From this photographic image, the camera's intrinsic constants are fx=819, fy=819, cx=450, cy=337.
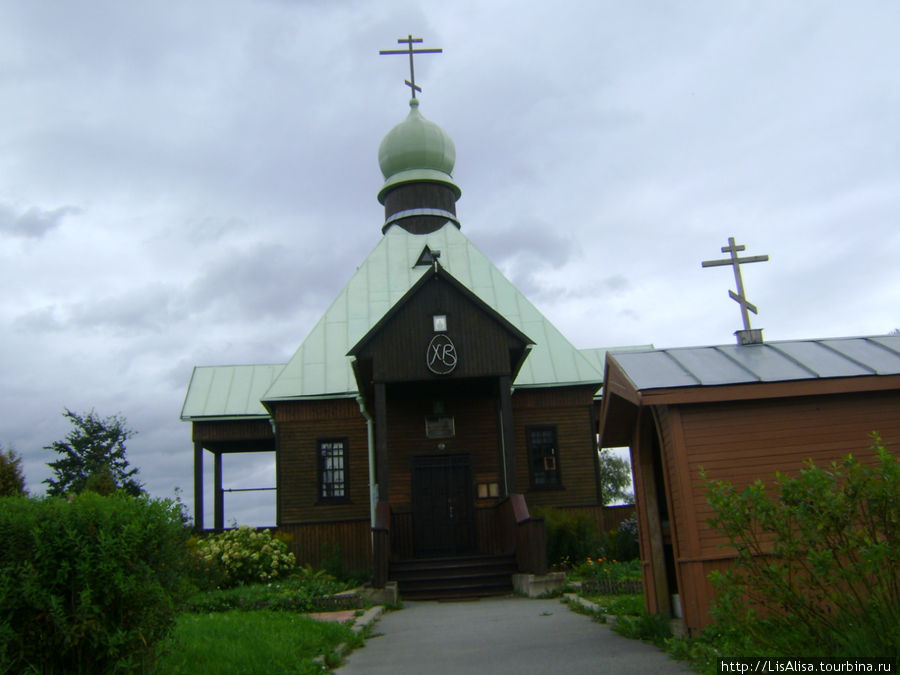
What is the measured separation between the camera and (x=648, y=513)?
29.6 ft

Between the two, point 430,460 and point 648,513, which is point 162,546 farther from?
point 430,460

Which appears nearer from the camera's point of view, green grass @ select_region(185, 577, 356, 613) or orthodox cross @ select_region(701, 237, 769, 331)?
orthodox cross @ select_region(701, 237, 769, 331)

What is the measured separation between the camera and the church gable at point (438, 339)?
52.6ft

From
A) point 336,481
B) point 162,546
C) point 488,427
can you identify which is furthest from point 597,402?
point 162,546

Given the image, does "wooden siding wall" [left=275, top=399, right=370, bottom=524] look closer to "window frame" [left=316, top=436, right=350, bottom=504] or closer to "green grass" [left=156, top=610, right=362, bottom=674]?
"window frame" [left=316, top=436, right=350, bottom=504]

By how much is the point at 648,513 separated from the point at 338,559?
10539mm

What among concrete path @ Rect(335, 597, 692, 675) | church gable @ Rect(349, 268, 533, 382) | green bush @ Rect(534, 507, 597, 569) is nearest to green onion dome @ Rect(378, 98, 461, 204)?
church gable @ Rect(349, 268, 533, 382)

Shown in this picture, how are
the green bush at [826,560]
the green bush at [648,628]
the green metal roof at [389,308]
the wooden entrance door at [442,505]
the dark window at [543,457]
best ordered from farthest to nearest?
the green metal roof at [389,308] < the dark window at [543,457] < the wooden entrance door at [442,505] < the green bush at [648,628] < the green bush at [826,560]

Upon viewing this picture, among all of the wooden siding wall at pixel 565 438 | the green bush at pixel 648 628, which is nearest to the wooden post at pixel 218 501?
the wooden siding wall at pixel 565 438

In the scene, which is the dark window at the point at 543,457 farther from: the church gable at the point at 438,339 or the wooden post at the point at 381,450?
the wooden post at the point at 381,450

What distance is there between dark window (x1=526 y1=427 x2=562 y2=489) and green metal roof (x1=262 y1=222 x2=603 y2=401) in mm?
1209

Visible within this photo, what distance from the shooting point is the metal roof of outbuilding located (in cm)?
784

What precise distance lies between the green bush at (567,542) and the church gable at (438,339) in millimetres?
3304

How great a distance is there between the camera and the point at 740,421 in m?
7.77
